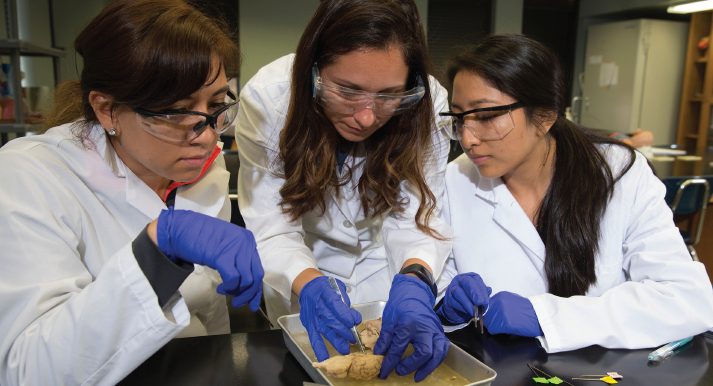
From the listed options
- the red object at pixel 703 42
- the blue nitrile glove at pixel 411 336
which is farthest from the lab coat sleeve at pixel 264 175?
the red object at pixel 703 42

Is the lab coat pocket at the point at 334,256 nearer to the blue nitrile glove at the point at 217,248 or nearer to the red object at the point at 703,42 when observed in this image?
the blue nitrile glove at the point at 217,248

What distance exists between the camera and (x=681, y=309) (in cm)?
119

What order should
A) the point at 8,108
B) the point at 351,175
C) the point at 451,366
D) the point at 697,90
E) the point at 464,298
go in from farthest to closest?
1. the point at 697,90
2. the point at 8,108
3. the point at 351,175
4. the point at 464,298
5. the point at 451,366

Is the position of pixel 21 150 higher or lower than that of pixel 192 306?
higher

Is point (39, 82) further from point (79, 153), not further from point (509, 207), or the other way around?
point (509, 207)

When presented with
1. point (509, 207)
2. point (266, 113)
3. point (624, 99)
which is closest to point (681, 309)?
point (509, 207)

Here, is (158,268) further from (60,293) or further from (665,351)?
(665,351)

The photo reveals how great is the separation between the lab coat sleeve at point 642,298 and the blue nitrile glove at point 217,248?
0.66 metres

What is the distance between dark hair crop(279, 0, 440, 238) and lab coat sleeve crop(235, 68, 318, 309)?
0.05 metres

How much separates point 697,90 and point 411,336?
7.03 metres

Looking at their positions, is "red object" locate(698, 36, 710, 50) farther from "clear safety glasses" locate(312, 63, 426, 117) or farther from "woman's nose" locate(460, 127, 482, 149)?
"clear safety glasses" locate(312, 63, 426, 117)

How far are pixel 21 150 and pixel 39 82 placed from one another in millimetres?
4036

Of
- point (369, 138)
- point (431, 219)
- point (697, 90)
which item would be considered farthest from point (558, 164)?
point (697, 90)

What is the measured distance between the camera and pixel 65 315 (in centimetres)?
84
